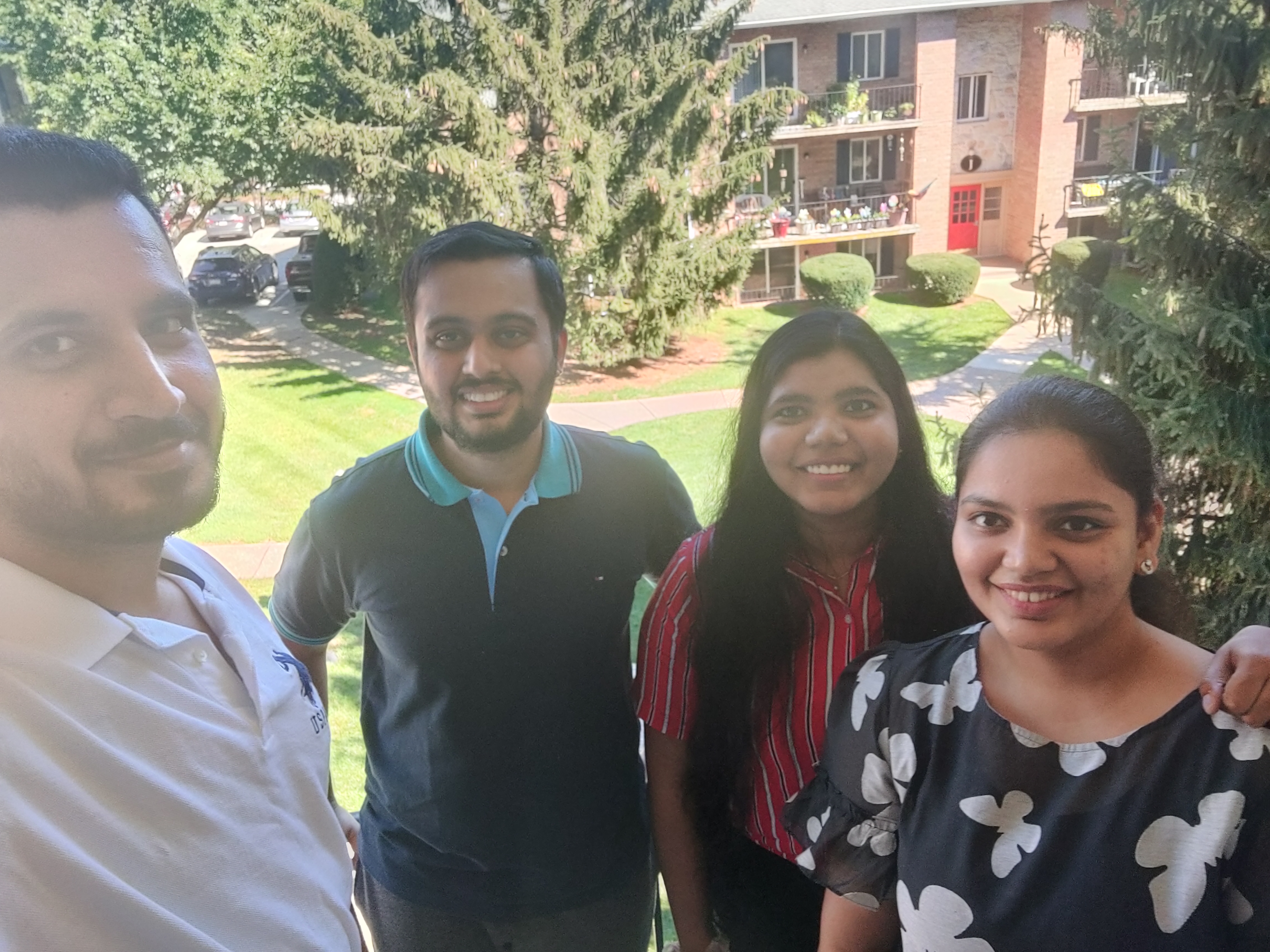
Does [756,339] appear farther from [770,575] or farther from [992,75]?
[770,575]

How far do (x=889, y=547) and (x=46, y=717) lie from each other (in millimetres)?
844

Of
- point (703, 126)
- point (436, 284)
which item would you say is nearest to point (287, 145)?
point (703, 126)

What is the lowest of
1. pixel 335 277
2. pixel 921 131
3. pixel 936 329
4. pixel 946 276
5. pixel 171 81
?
pixel 936 329

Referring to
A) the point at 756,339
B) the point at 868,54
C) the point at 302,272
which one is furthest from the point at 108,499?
the point at 868,54

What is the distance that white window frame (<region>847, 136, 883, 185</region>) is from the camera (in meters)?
10.3

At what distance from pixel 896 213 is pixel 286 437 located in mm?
7381

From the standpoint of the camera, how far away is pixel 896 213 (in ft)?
34.0

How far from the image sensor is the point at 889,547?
3.53 feet

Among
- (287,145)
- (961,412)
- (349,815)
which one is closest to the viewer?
(349,815)

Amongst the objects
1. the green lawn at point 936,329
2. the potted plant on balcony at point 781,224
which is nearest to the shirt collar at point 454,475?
the green lawn at point 936,329

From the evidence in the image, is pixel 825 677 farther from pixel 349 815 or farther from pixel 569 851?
pixel 349 815

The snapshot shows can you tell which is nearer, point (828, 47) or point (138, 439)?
point (138, 439)

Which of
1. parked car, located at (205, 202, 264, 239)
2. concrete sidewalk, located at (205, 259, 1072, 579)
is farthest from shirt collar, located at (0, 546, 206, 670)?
parked car, located at (205, 202, 264, 239)

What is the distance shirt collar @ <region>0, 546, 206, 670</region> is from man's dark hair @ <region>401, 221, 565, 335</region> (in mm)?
633
